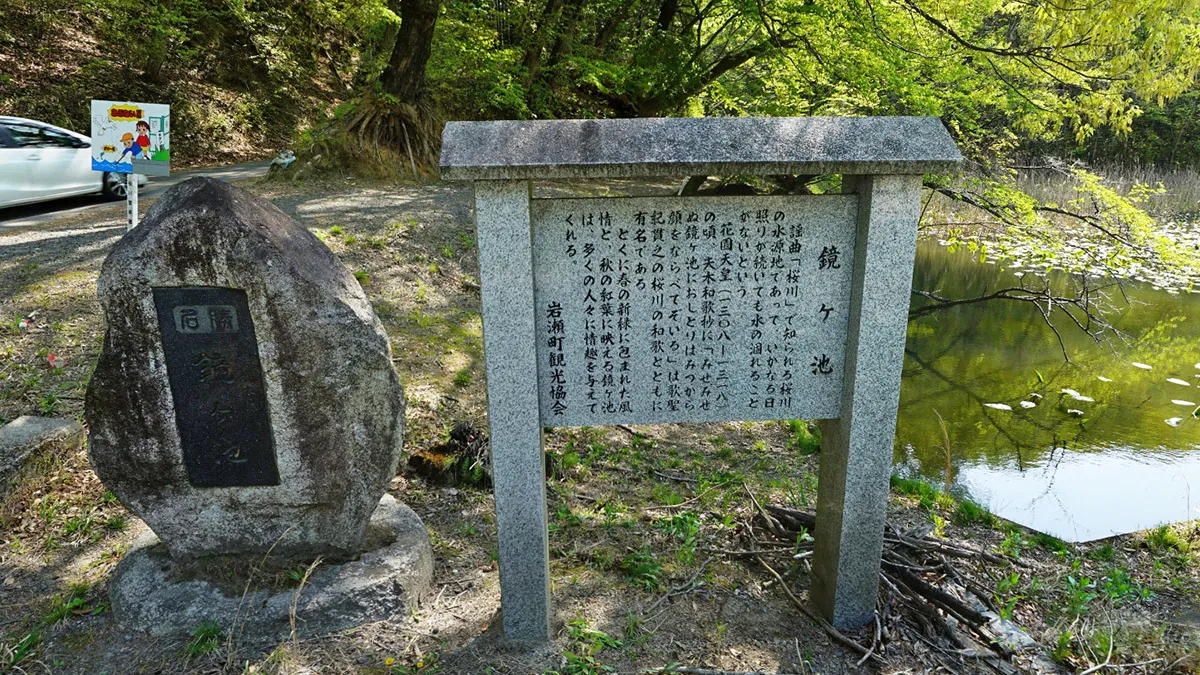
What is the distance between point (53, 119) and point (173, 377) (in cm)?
1480

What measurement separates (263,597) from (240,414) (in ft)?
2.86

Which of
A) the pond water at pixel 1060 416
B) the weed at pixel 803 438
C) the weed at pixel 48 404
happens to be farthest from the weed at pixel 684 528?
the weed at pixel 48 404

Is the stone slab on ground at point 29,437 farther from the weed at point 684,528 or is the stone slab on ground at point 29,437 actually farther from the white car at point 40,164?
the white car at point 40,164

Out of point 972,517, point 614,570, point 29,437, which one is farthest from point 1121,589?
point 29,437

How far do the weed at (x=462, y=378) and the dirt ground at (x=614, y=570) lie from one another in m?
0.02

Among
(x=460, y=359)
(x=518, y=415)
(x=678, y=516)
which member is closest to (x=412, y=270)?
(x=460, y=359)

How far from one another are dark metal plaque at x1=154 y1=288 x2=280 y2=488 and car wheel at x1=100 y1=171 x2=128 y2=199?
399 inches

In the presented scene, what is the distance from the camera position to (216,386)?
3.50 m

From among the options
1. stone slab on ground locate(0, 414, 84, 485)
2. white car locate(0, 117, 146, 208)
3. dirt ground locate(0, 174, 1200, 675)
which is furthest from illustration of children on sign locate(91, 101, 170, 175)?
white car locate(0, 117, 146, 208)

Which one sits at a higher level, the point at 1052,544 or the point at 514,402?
the point at 514,402

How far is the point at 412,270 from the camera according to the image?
29.6ft

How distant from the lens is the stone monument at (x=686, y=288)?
300 cm

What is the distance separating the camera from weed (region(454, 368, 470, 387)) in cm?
673

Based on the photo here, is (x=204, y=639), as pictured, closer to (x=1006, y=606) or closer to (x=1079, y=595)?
(x=1006, y=606)
